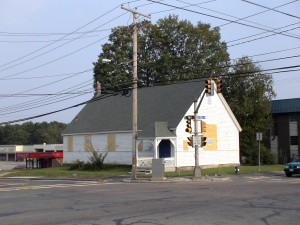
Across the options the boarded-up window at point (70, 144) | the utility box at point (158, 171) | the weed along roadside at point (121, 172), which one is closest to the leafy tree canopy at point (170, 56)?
the boarded-up window at point (70, 144)

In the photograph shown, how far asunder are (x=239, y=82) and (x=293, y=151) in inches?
541

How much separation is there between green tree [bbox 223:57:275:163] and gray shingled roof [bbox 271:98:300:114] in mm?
7615

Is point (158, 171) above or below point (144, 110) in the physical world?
below

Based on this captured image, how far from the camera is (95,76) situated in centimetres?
6319

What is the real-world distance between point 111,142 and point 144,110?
15.7ft

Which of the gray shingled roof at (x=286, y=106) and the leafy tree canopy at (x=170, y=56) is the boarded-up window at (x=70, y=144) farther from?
the gray shingled roof at (x=286, y=106)

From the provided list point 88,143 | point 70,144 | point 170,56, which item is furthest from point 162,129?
point 170,56

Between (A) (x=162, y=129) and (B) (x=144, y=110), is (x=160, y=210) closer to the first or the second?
(A) (x=162, y=129)

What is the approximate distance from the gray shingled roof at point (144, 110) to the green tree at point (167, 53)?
8225 millimetres

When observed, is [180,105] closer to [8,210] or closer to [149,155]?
[149,155]

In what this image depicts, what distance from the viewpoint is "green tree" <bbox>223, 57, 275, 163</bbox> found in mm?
53969

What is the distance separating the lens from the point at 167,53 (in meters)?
61.9

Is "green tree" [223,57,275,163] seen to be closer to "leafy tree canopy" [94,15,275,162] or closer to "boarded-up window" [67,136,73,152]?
"leafy tree canopy" [94,15,275,162]

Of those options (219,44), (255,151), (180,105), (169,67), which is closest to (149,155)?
(180,105)
